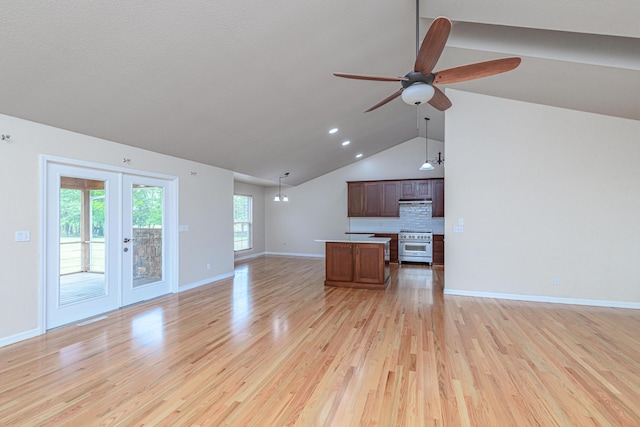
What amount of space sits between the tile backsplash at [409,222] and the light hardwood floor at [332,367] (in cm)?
416

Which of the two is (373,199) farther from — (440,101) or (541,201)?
(440,101)

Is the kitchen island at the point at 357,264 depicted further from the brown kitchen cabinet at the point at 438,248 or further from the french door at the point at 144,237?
A: the french door at the point at 144,237

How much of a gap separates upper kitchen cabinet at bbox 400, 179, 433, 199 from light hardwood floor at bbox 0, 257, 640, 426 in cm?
428

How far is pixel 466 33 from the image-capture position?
362 cm

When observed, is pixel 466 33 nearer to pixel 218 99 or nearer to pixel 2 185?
pixel 218 99

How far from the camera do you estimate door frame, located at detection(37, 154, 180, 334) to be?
3432mm

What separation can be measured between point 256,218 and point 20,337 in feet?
22.7

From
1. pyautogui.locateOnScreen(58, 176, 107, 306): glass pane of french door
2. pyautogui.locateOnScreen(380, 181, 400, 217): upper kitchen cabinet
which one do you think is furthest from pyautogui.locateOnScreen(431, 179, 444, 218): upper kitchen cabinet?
pyautogui.locateOnScreen(58, 176, 107, 306): glass pane of french door

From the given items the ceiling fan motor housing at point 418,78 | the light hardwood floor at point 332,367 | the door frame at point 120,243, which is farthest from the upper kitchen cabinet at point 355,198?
the ceiling fan motor housing at point 418,78

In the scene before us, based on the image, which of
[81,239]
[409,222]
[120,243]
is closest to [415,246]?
[409,222]

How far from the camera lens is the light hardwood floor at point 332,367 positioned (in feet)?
6.75

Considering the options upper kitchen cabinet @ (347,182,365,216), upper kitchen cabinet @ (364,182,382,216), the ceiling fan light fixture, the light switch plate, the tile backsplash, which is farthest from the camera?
upper kitchen cabinet @ (347,182,365,216)

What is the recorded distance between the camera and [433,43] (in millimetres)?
2068

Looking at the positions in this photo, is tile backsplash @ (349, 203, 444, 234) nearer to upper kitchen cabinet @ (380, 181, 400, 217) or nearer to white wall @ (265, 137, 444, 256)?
upper kitchen cabinet @ (380, 181, 400, 217)
